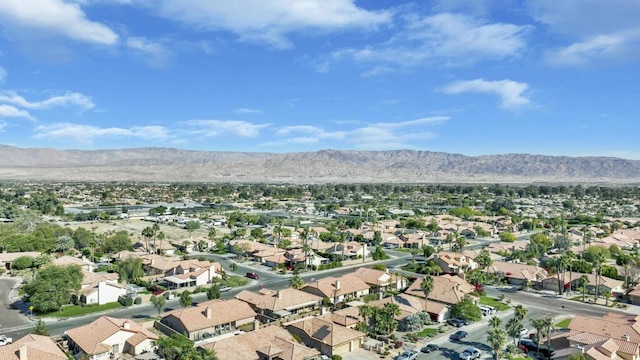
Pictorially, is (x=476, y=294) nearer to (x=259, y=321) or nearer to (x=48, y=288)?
(x=259, y=321)

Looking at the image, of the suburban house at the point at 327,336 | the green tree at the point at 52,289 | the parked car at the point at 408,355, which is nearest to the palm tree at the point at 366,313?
the suburban house at the point at 327,336

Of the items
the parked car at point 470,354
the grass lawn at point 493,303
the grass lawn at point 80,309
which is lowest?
the grass lawn at point 80,309

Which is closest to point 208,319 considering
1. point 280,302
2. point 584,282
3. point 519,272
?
point 280,302

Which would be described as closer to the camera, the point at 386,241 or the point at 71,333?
the point at 71,333

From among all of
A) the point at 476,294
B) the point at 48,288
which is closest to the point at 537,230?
the point at 476,294

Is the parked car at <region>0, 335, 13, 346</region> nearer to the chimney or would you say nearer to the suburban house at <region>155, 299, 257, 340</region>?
the chimney

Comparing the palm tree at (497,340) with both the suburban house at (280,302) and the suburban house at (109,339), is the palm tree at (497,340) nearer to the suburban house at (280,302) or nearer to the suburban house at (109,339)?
the suburban house at (280,302)

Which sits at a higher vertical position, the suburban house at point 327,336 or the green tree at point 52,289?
the green tree at point 52,289
